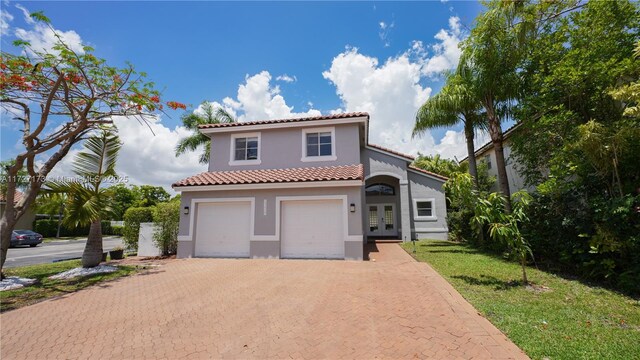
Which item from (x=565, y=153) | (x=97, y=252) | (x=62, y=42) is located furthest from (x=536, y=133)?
(x=97, y=252)

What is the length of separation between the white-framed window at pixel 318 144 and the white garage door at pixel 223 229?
4348 millimetres

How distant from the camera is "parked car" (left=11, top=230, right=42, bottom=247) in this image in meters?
21.8

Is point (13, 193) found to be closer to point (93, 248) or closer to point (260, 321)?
point (93, 248)

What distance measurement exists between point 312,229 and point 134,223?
9.98 meters

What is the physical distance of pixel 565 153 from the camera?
8742 millimetres

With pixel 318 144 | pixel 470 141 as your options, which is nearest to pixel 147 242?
pixel 318 144

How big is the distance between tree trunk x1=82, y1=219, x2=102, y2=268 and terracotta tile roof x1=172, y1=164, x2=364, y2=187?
332cm

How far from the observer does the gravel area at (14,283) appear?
8.02m

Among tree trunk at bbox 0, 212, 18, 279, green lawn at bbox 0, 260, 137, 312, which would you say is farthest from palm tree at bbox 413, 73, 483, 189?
tree trunk at bbox 0, 212, 18, 279

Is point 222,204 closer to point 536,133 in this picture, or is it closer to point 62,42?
point 62,42

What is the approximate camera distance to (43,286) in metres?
8.28

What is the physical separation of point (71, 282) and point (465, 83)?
710 inches

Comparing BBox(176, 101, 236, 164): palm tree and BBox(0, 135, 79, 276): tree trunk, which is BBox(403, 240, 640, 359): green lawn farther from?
BBox(176, 101, 236, 164): palm tree

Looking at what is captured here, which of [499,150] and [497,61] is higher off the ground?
[497,61]
